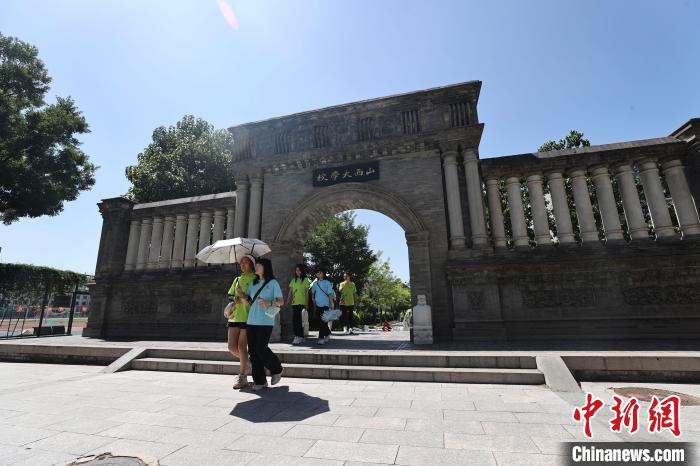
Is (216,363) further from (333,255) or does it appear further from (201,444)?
(333,255)

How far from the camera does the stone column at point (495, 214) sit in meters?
10.0

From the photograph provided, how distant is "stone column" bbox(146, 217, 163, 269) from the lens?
44.0 ft

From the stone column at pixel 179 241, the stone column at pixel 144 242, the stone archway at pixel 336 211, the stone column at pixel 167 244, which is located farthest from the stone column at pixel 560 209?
the stone column at pixel 144 242

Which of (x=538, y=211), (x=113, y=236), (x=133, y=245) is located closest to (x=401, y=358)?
(x=538, y=211)

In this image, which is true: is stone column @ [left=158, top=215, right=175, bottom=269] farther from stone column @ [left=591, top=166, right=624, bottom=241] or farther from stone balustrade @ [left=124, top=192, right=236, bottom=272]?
stone column @ [left=591, top=166, right=624, bottom=241]

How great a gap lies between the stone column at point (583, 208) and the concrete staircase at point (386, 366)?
214 inches

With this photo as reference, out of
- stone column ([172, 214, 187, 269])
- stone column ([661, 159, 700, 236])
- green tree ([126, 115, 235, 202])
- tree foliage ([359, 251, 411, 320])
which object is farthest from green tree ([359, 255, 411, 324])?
stone column ([661, 159, 700, 236])

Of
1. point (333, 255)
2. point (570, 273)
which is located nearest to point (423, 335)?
point (570, 273)

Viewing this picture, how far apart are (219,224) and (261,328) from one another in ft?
29.5

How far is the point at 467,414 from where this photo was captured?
3760 millimetres

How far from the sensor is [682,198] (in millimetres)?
9000

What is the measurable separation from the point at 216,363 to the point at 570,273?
30.5 feet

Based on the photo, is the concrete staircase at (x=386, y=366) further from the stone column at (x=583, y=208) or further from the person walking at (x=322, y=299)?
the stone column at (x=583, y=208)

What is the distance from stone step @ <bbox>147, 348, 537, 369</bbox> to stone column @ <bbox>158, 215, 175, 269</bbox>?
7164 millimetres
